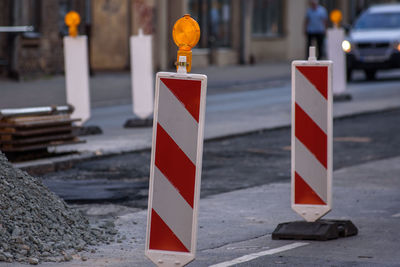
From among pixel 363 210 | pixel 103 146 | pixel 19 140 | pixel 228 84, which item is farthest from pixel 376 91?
pixel 363 210

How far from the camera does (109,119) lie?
17141 millimetres

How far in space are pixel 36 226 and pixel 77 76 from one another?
7576 millimetres

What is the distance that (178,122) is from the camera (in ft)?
19.1

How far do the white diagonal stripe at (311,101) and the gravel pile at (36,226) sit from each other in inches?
62.2

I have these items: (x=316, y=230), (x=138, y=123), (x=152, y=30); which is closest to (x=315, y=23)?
(x=152, y=30)

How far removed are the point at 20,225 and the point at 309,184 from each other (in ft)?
6.55

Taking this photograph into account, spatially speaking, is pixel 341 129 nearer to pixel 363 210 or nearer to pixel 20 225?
pixel 363 210

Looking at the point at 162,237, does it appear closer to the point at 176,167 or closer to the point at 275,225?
the point at 176,167

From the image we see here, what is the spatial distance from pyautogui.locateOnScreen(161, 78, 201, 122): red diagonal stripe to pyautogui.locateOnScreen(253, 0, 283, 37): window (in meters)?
33.5

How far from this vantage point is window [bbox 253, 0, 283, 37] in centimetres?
3925

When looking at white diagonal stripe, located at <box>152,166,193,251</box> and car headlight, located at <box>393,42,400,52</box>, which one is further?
car headlight, located at <box>393,42,400,52</box>

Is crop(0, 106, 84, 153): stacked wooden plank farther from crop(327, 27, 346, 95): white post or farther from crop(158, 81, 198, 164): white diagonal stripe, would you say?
A: crop(327, 27, 346, 95): white post

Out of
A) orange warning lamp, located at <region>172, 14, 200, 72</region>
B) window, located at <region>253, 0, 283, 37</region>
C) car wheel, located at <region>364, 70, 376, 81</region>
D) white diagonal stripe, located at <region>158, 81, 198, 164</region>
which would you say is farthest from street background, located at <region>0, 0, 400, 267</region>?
window, located at <region>253, 0, 283, 37</region>

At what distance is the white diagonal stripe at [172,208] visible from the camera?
5863 millimetres
